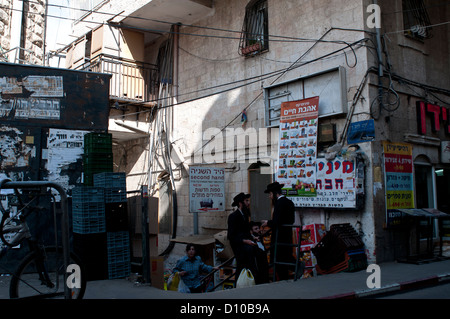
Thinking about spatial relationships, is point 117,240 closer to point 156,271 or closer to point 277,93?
point 156,271

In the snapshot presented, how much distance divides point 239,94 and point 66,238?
28.6ft

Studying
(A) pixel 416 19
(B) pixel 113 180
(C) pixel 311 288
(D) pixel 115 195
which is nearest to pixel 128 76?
(B) pixel 113 180

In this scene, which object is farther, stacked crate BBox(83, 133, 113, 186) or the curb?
stacked crate BBox(83, 133, 113, 186)

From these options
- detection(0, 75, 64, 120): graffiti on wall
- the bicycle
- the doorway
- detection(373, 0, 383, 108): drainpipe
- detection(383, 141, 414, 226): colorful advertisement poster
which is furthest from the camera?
the doorway

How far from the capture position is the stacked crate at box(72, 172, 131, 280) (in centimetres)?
787

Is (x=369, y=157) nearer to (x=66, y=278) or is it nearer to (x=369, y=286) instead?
(x=369, y=286)

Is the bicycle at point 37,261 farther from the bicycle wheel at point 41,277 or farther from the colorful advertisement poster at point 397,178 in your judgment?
the colorful advertisement poster at point 397,178

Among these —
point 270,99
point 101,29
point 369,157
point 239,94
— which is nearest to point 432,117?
point 369,157

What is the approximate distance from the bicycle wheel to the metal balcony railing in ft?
32.4

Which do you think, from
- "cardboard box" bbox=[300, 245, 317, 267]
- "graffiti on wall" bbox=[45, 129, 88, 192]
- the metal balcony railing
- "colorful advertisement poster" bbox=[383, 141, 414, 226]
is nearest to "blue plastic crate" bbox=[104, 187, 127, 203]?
"graffiti on wall" bbox=[45, 129, 88, 192]

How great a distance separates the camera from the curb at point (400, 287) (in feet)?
21.8

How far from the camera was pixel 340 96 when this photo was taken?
10148mm

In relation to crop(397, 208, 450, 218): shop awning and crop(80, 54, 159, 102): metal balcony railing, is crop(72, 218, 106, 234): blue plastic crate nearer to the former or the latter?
crop(397, 208, 450, 218): shop awning

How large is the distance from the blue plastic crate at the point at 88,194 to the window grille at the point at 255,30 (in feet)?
22.6
